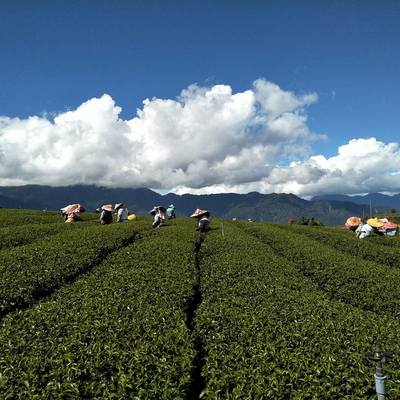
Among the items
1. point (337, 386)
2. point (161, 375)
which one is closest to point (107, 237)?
point (161, 375)

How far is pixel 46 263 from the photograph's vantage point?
19.2 metres

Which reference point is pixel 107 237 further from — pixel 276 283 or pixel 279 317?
pixel 279 317

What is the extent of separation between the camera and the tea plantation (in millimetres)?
7789

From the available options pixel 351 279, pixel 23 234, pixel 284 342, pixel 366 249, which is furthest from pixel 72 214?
pixel 284 342

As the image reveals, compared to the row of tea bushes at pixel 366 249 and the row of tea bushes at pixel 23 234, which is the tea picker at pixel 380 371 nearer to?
the row of tea bushes at pixel 366 249

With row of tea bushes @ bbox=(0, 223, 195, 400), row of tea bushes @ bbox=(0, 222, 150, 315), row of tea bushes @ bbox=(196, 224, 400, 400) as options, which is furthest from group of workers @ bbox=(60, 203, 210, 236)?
row of tea bushes @ bbox=(0, 223, 195, 400)

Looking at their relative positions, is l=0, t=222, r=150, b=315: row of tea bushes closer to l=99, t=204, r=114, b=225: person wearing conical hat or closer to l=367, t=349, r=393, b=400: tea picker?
l=367, t=349, r=393, b=400: tea picker

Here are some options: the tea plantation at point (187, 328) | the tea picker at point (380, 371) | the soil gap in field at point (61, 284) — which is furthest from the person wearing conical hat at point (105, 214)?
the tea picker at point (380, 371)

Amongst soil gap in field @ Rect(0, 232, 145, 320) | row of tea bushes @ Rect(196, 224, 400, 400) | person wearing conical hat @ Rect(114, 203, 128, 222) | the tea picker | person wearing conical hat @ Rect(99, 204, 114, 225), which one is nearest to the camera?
the tea picker

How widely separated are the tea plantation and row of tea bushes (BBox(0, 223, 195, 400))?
Answer: 0.11ft

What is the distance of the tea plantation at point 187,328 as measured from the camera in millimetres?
7789

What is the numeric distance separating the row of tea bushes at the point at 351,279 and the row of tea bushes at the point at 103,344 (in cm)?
841

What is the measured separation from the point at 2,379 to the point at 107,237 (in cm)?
2184

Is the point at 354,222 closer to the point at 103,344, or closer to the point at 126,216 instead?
the point at 126,216
